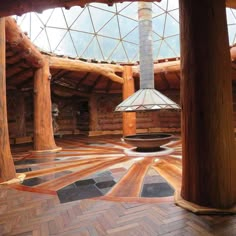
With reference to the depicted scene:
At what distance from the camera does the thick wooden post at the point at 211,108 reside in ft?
6.89

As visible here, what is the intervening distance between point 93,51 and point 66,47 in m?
1.22

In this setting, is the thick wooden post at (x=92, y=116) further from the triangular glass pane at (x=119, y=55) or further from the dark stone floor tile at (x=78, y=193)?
the dark stone floor tile at (x=78, y=193)

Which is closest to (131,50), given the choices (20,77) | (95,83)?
(95,83)

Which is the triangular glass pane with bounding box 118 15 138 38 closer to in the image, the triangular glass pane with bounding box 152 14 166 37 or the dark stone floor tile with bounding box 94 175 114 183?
the triangular glass pane with bounding box 152 14 166 37

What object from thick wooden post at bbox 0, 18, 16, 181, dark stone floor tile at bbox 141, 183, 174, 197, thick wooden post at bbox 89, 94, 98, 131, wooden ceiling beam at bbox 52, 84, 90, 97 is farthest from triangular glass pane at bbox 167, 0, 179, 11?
dark stone floor tile at bbox 141, 183, 174, 197

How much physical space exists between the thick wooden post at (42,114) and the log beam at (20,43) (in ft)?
1.75

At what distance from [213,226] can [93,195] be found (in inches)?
58.9

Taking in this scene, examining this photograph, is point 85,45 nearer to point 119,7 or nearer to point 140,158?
point 119,7

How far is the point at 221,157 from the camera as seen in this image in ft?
6.89

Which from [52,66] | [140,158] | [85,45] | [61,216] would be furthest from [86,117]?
[61,216]

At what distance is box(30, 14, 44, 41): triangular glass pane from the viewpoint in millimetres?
8446

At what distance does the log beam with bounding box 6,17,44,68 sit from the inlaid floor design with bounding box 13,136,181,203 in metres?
2.72

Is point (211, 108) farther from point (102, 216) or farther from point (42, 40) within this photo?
point (42, 40)

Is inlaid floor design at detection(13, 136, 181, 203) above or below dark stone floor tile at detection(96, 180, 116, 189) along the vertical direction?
above
